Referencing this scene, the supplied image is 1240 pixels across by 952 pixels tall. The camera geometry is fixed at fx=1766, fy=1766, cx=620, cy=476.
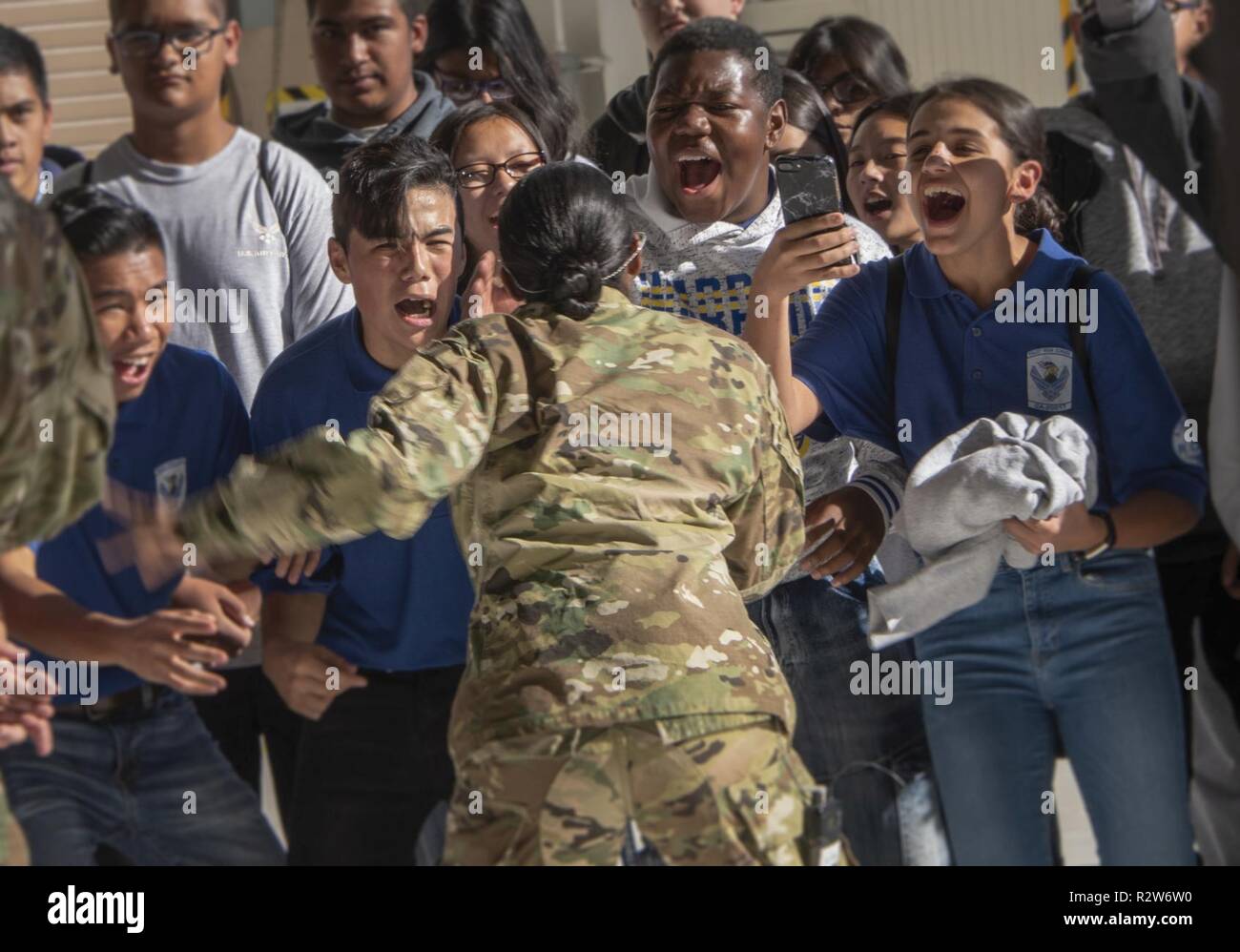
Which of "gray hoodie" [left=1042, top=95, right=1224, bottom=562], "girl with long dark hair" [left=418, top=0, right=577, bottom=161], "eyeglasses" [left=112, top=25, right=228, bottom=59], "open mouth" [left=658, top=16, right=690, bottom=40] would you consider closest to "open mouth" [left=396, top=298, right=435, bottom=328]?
"girl with long dark hair" [left=418, top=0, right=577, bottom=161]

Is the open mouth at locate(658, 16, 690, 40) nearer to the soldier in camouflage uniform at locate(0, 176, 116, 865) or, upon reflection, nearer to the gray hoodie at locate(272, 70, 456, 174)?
the gray hoodie at locate(272, 70, 456, 174)

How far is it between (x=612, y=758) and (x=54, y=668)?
1426mm

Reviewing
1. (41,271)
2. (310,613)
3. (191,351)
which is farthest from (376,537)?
(41,271)

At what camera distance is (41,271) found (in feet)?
8.82

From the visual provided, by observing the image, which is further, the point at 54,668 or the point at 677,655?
the point at 54,668

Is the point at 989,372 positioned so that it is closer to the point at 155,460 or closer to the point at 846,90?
the point at 846,90

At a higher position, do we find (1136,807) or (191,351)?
(191,351)

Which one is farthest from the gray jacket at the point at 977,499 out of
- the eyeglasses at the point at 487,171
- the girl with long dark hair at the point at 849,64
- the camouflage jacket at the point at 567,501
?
the eyeglasses at the point at 487,171

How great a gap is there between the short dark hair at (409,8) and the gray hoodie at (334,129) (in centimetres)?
14

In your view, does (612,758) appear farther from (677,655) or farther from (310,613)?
(310,613)

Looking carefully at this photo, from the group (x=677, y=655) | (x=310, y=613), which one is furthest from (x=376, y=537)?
(x=677, y=655)
